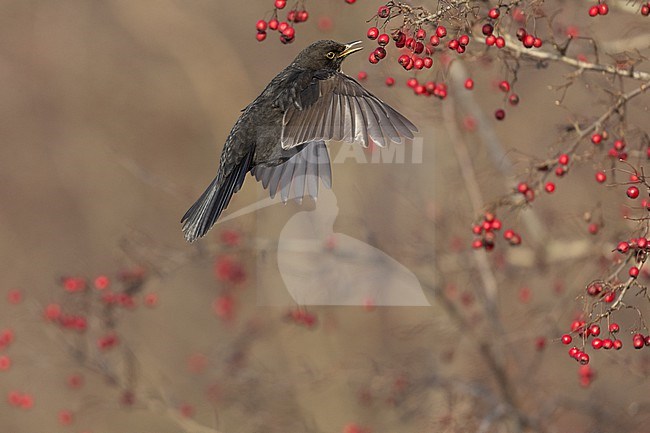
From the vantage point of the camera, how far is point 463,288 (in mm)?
7156

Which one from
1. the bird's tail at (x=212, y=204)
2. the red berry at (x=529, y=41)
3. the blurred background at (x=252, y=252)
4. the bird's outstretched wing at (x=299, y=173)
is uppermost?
the red berry at (x=529, y=41)

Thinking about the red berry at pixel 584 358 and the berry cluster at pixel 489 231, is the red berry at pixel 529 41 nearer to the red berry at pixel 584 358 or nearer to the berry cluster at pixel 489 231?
the berry cluster at pixel 489 231

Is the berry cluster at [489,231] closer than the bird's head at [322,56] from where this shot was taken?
Yes

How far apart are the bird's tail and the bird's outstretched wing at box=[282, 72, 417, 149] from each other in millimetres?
415

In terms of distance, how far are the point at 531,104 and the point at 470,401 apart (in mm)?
3817

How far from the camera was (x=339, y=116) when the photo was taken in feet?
14.1

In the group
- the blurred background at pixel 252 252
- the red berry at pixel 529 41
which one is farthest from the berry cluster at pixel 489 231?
the red berry at pixel 529 41

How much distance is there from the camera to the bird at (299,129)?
4.19 meters

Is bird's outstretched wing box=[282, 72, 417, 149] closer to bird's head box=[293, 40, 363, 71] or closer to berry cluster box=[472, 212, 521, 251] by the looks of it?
bird's head box=[293, 40, 363, 71]

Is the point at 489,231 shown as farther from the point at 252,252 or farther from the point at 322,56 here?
the point at 252,252

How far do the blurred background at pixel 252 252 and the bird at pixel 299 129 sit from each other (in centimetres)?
44

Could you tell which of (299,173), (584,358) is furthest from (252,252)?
(584,358)

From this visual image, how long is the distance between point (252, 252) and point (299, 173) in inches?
43.9

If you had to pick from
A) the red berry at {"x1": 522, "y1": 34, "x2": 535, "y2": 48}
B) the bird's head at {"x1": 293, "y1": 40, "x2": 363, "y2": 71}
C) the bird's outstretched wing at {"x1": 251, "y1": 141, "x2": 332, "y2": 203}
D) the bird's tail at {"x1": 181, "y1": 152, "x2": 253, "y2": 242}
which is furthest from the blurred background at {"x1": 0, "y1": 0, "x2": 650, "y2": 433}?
the bird's tail at {"x1": 181, "y1": 152, "x2": 253, "y2": 242}
